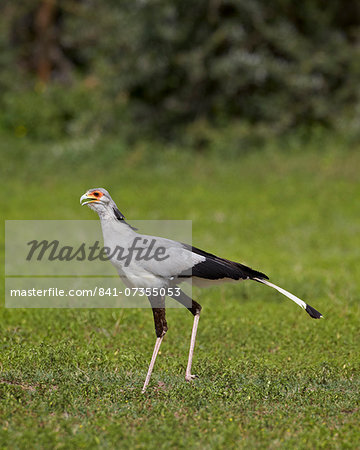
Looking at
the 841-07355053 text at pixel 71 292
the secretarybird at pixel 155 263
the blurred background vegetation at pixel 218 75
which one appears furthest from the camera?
the blurred background vegetation at pixel 218 75

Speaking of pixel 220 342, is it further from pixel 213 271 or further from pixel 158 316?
pixel 213 271

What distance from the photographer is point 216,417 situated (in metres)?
4.58

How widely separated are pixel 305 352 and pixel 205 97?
10466 millimetres

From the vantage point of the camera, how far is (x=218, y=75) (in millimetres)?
15297

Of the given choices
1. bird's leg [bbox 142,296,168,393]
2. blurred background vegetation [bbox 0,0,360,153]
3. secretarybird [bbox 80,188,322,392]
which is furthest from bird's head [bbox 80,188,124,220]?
blurred background vegetation [bbox 0,0,360,153]

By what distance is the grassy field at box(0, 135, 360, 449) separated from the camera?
4422 mm

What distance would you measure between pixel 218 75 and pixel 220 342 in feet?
31.0

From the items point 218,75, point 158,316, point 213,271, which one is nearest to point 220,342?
point 158,316

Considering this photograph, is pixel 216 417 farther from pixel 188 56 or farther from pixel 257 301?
→ pixel 188 56

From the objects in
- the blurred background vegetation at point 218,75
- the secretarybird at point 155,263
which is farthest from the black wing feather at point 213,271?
the blurred background vegetation at point 218,75

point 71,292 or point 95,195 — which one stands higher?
point 71,292

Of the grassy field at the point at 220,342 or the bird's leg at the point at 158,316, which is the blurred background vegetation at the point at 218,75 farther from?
the bird's leg at the point at 158,316

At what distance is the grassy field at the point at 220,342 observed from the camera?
442 centimetres

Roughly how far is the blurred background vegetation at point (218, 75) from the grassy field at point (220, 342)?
1838mm
